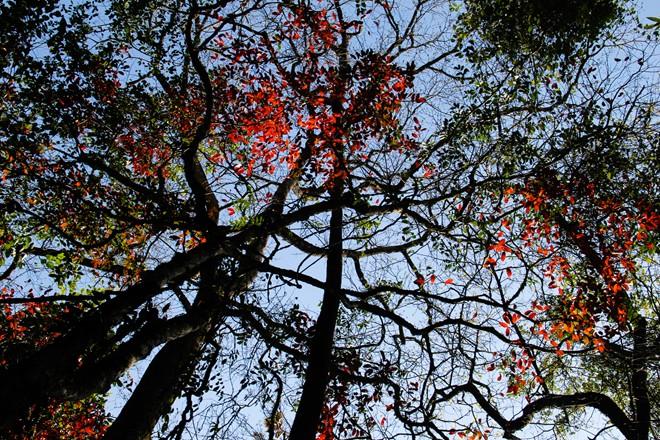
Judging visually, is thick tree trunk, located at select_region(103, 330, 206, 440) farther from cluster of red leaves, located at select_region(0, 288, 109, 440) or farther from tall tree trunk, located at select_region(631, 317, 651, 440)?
tall tree trunk, located at select_region(631, 317, 651, 440)

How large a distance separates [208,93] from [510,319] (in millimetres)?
6113

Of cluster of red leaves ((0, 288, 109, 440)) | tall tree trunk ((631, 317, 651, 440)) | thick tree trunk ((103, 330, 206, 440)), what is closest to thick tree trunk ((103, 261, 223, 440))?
thick tree trunk ((103, 330, 206, 440))

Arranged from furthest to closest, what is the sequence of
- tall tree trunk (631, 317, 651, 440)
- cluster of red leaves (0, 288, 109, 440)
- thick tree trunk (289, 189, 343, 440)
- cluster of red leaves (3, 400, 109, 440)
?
1. cluster of red leaves (3, 400, 109, 440)
2. tall tree trunk (631, 317, 651, 440)
3. thick tree trunk (289, 189, 343, 440)
4. cluster of red leaves (0, 288, 109, 440)

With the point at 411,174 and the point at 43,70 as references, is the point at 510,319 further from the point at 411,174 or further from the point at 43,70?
the point at 43,70

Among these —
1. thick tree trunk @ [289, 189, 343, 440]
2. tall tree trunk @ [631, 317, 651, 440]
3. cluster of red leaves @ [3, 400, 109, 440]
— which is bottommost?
cluster of red leaves @ [3, 400, 109, 440]

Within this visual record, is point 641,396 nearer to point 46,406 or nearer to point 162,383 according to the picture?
point 162,383

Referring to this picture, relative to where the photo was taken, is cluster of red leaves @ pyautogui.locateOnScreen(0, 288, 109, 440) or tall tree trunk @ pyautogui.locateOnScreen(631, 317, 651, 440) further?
tall tree trunk @ pyautogui.locateOnScreen(631, 317, 651, 440)

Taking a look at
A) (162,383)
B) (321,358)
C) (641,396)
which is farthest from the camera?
(641,396)

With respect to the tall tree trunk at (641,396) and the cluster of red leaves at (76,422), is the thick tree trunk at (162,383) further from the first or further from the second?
the tall tree trunk at (641,396)

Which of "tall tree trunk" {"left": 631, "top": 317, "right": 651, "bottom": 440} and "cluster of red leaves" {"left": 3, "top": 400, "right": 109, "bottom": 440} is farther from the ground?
"tall tree trunk" {"left": 631, "top": 317, "right": 651, "bottom": 440}

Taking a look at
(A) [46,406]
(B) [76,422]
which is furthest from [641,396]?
(B) [76,422]

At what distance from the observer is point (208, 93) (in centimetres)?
688

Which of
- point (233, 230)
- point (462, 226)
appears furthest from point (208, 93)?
point (462, 226)

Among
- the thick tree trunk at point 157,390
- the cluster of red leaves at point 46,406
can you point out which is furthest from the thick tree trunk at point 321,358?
the cluster of red leaves at point 46,406
